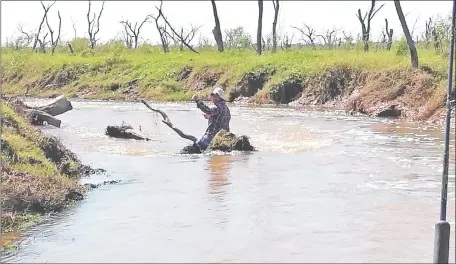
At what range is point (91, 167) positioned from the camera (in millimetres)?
10625

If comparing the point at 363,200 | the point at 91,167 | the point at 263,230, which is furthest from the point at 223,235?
the point at 91,167

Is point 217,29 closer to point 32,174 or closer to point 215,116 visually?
point 215,116

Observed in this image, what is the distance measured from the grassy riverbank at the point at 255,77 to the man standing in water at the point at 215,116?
8310mm

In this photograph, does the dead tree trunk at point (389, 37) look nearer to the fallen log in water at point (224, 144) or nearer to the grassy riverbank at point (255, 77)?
the grassy riverbank at point (255, 77)

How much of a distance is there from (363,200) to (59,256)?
3.70m

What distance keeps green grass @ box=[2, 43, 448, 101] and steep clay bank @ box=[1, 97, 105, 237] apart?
15315 millimetres

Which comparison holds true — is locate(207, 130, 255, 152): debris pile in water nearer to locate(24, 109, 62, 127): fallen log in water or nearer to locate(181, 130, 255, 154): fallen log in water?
locate(181, 130, 255, 154): fallen log in water

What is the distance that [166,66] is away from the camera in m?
36.5

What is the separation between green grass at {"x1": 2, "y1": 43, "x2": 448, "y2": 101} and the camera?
89.2 feet

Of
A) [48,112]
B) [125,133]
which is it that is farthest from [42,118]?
[125,133]

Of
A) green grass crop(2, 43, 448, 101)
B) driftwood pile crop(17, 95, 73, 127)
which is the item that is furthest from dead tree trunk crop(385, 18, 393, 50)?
driftwood pile crop(17, 95, 73, 127)

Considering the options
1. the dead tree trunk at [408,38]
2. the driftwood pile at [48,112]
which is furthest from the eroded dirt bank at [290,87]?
the driftwood pile at [48,112]

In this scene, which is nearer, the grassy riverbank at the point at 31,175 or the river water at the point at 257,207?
the river water at the point at 257,207

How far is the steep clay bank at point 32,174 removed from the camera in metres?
7.16
